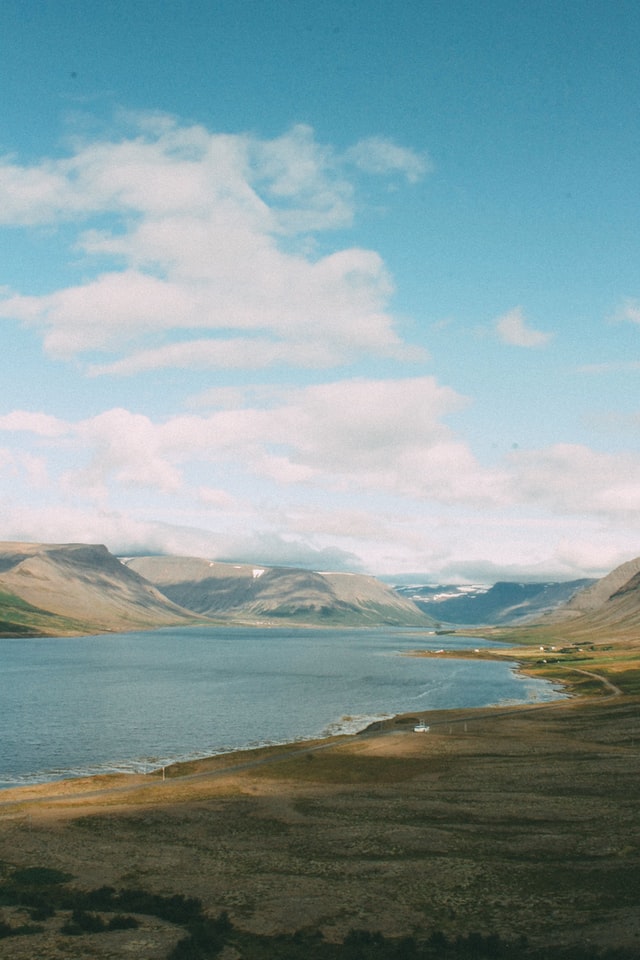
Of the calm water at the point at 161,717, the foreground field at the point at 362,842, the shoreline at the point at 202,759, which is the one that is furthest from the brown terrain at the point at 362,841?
the calm water at the point at 161,717

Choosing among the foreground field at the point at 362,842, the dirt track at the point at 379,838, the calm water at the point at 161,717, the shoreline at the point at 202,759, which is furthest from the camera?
the calm water at the point at 161,717

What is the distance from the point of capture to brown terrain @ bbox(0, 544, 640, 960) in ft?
129

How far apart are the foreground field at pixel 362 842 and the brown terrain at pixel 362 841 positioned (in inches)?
7.4

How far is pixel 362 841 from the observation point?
187 ft

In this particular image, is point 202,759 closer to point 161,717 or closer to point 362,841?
point 161,717

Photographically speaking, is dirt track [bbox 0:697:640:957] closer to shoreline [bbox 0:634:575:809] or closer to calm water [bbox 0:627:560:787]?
shoreline [bbox 0:634:575:809]

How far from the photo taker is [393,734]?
4621 inches

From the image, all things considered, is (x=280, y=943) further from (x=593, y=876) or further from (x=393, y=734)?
(x=393, y=734)

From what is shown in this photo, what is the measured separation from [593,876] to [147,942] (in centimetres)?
2903

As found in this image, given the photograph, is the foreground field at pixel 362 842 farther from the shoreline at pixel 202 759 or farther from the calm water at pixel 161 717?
the calm water at pixel 161 717

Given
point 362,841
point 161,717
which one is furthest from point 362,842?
point 161,717

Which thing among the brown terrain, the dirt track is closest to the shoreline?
the brown terrain

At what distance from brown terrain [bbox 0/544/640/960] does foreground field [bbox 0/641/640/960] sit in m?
0.19

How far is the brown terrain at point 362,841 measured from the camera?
39.4 m
